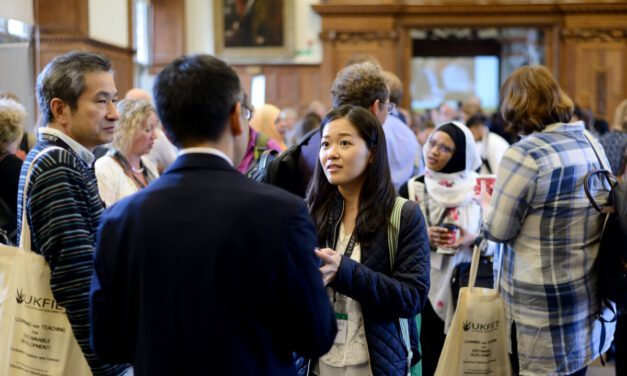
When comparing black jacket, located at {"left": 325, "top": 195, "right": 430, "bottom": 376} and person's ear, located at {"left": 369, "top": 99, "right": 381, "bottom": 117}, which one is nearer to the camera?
black jacket, located at {"left": 325, "top": 195, "right": 430, "bottom": 376}

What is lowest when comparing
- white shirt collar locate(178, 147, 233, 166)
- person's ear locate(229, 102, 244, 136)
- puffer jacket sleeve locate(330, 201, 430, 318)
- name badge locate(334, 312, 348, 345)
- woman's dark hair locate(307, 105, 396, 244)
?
name badge locate(334, 312, 348, 345)

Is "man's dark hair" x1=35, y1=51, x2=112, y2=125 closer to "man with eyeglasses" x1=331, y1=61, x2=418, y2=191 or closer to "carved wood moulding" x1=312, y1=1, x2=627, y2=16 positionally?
"man with eyeglasses" x1=331, y1=61, x2=418, y2=191

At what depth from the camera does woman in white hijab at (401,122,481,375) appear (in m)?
4.12

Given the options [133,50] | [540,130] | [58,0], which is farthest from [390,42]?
[540,130]

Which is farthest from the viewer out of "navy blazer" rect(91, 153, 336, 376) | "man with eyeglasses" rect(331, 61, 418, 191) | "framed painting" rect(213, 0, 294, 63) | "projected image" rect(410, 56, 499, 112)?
"projected image" rect(410, 56, 499, 112)

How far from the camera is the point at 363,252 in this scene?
2666 millimetres

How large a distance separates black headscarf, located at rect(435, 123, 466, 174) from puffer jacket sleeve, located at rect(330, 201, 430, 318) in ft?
5.35

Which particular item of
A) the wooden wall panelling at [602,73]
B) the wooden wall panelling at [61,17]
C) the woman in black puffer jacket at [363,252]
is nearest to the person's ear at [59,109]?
the woman in black puffer jacket at [363,252]

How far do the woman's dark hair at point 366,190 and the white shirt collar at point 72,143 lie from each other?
0.80 m

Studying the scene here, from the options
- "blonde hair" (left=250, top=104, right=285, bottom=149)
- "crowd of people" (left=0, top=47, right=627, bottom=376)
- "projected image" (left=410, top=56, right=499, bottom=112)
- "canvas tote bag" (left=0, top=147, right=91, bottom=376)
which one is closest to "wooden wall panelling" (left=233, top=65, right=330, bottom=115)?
"projected image" (left=410, top=56, right=499, bottom=112)

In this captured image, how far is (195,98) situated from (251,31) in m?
12.6

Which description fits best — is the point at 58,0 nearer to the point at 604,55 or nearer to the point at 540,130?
the point at 540,130

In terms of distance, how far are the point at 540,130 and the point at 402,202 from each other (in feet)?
2.96

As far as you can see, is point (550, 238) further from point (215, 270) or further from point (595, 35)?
point (595, 35)
